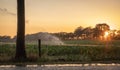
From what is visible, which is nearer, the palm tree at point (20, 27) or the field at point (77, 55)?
the field at point (77, 55)

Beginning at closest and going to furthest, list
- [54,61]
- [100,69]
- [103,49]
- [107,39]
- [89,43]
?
[100,69] < [54,61] < [103,49] < [107,39] < [89,43]

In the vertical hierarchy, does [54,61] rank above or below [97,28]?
below

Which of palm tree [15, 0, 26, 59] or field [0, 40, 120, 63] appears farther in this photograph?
palm tree [15, 0, 26, 59]

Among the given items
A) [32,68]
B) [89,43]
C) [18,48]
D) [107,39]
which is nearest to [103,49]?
[107,39]

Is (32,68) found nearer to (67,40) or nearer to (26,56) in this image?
(26,56)

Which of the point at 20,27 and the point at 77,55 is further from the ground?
the point at 20,27

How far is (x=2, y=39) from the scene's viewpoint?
121 feet

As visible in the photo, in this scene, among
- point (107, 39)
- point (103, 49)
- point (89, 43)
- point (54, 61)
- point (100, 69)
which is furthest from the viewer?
point (89, 43)

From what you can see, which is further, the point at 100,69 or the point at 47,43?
the point at 47,43

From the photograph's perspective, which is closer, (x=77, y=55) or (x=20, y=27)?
(x=20, y=27)

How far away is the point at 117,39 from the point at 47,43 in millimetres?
6977

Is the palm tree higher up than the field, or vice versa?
the palm tree

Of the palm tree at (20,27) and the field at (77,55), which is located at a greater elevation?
the palm tree at (20,27)

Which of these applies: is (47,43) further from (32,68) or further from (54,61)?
(32,68)
